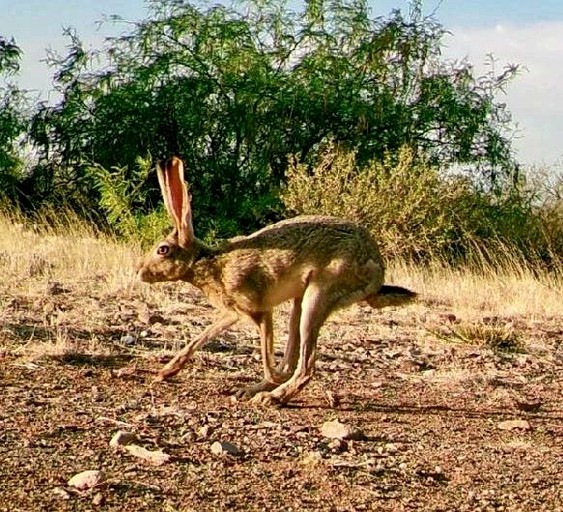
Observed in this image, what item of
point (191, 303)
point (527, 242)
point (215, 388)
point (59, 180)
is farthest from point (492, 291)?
point (59, 180)

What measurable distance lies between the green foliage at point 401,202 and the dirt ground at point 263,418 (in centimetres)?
910

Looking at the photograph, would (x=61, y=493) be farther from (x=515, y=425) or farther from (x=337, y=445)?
(x=515, y=425)

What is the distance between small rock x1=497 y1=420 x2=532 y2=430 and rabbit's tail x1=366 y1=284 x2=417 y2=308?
1.11 m

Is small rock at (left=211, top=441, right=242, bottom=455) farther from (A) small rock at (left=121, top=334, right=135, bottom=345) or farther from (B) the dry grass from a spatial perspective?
(A) small rock at (left=121, top=334, right=135, bottom=345)

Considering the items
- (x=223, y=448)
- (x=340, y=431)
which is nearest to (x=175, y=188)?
(x=340, y=431)

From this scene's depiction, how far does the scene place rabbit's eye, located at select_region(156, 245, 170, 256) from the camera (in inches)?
291

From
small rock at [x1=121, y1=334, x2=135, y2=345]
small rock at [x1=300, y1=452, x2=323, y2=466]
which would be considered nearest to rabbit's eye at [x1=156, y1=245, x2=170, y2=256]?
small rock at [x1=121, y1=334, x2=135, y2=345]

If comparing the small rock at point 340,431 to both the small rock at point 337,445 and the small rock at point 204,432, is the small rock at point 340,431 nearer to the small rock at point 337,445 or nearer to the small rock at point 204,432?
the small rock at point 337,445

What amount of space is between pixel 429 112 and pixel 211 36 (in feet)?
15.4

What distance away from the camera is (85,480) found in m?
4.64

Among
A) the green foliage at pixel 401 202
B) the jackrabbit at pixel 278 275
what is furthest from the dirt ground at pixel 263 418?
the green foliage at pixel 401 202

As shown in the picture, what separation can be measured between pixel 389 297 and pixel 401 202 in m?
12.3

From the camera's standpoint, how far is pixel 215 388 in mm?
7070

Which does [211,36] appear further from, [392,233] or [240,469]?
[240,469]
